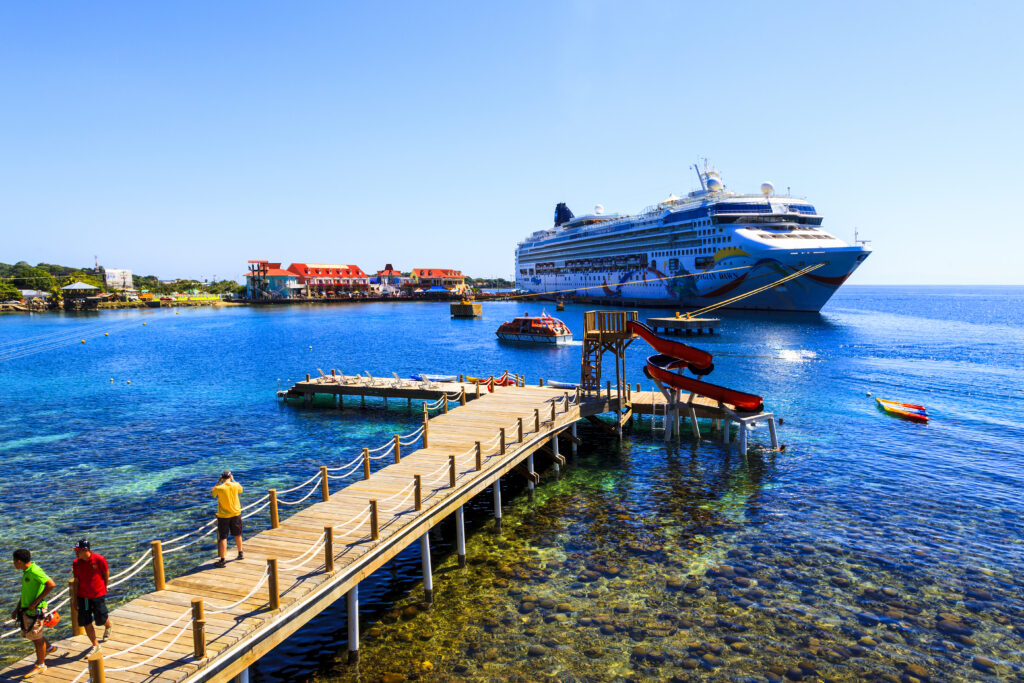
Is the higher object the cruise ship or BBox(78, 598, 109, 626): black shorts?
the cruise ship

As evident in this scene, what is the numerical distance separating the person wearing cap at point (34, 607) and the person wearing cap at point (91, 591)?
44cm

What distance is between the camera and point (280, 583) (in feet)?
36.9

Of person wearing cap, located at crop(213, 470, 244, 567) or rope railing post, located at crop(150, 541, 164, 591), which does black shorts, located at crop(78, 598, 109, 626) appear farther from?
person wearing cap, located at crop(213, 470, 244, 567)

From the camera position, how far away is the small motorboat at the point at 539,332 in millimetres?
72500

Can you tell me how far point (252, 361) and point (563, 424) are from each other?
46870mm

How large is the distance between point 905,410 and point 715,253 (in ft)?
218

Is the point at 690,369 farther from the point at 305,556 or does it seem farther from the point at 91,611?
the point at 91,611

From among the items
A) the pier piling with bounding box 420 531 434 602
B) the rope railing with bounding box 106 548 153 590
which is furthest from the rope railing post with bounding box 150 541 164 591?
the pier piling with bounding box 420 531 434 602

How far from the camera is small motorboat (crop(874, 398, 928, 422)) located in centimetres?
3309

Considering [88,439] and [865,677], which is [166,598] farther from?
[88,439]

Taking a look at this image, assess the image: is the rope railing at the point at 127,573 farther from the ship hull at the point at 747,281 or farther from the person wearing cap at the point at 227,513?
the ship hull at the point at 747,281

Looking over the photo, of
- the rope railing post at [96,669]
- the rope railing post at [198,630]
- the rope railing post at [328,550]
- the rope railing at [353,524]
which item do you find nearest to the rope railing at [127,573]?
the rope railing post at [198,630]

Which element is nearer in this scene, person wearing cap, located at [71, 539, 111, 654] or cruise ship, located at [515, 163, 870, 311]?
person wearing cap, located at [71, 539, 111, 654]

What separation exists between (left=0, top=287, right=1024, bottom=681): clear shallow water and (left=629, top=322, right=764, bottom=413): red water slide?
261 cm
